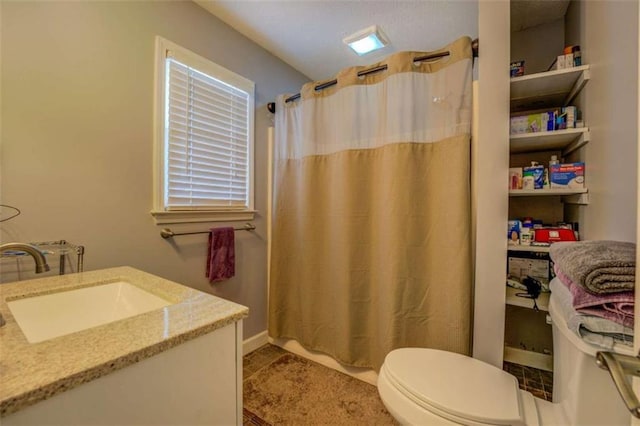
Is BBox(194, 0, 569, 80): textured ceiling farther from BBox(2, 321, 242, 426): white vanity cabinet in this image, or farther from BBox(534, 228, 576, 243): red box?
BBox(2, 321, 242, 426): white vanity cabinet

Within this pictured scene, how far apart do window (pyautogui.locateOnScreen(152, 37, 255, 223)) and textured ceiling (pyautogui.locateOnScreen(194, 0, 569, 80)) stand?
355 millimetres

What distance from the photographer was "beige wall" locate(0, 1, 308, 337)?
1.08 meters

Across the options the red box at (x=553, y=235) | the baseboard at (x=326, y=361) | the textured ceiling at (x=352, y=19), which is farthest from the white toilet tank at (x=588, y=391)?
the textured ceiling at (x=352, y=19)

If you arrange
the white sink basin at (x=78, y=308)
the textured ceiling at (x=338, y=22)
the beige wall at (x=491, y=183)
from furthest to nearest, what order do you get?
the textured ceiling at (x=338, y=22)
the beige wall at (x=491, y=183)
the white sink basin at (x=78, y=308)

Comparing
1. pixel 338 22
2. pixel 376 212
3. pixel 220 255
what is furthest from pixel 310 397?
pixel 338 22

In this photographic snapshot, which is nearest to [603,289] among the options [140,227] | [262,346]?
[140,227]

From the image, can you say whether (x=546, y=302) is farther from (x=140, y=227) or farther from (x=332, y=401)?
(x=140, y=227)

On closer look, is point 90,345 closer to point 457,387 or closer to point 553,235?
point 457,387

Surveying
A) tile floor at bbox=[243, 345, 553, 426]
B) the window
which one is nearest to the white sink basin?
the window

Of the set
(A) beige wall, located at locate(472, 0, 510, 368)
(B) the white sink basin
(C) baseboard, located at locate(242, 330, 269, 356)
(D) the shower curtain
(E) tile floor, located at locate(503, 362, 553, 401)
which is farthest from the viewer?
(C) baseboard, located at locate(242, 330, 269, 356)

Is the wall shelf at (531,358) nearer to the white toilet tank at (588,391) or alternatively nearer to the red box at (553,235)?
the red box at (553,235)

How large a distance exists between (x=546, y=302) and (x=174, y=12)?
255 centimetres

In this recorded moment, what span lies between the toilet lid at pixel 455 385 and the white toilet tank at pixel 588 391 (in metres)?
0.17

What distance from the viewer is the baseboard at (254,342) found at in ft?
6.55
